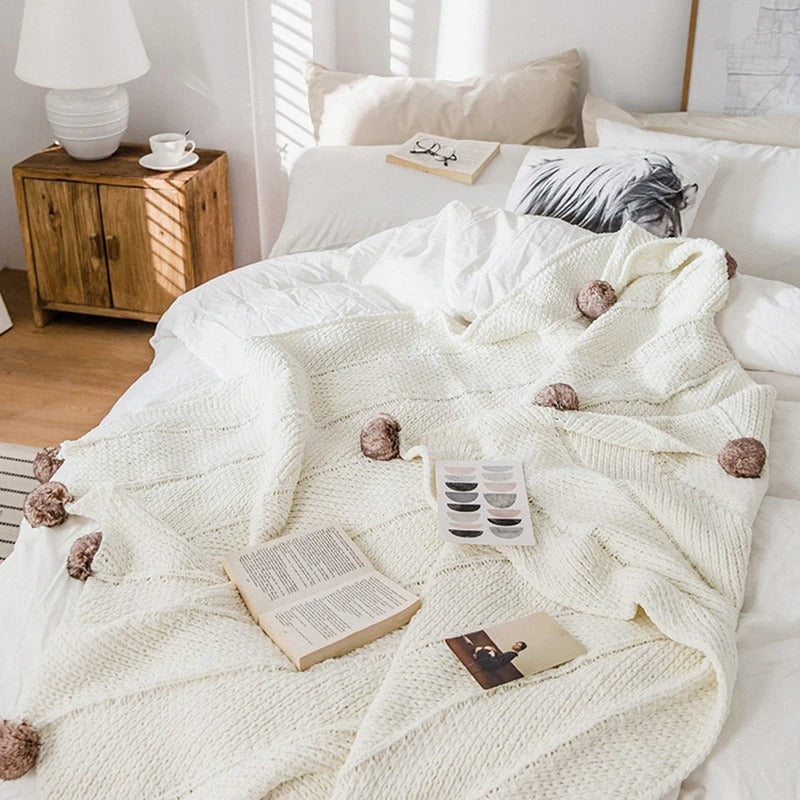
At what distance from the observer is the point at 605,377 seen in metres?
1.87

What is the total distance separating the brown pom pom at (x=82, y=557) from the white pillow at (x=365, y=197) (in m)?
1.25

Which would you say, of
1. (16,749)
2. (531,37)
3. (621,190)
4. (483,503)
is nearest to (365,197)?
(621,190)

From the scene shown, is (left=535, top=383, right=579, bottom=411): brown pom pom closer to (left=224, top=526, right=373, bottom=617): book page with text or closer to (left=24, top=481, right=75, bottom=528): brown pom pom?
(left=224, top=526, right=373, bottom=617): book page with text

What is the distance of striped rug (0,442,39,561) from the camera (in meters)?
2.27

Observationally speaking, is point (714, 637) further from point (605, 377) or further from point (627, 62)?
point (627, 62)

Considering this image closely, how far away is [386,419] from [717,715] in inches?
27.8

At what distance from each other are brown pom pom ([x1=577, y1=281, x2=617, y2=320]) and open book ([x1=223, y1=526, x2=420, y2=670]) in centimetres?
78

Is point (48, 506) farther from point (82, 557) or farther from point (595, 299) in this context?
point (595, 299)

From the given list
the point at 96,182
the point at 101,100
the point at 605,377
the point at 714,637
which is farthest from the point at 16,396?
the point at 714,637

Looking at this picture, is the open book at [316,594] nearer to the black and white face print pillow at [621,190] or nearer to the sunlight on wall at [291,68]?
the black and white face print pillow at [621,190]

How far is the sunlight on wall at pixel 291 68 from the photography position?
290cm

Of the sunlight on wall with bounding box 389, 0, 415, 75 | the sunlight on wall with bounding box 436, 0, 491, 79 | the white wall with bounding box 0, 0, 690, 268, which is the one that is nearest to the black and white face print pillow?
the white wall with bounding box 0, 0, 690, 268

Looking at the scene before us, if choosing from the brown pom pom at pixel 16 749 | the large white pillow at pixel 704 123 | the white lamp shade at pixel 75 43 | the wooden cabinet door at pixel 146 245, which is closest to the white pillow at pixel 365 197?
the large white pillow at pixel 704 123

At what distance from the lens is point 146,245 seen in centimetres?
295
